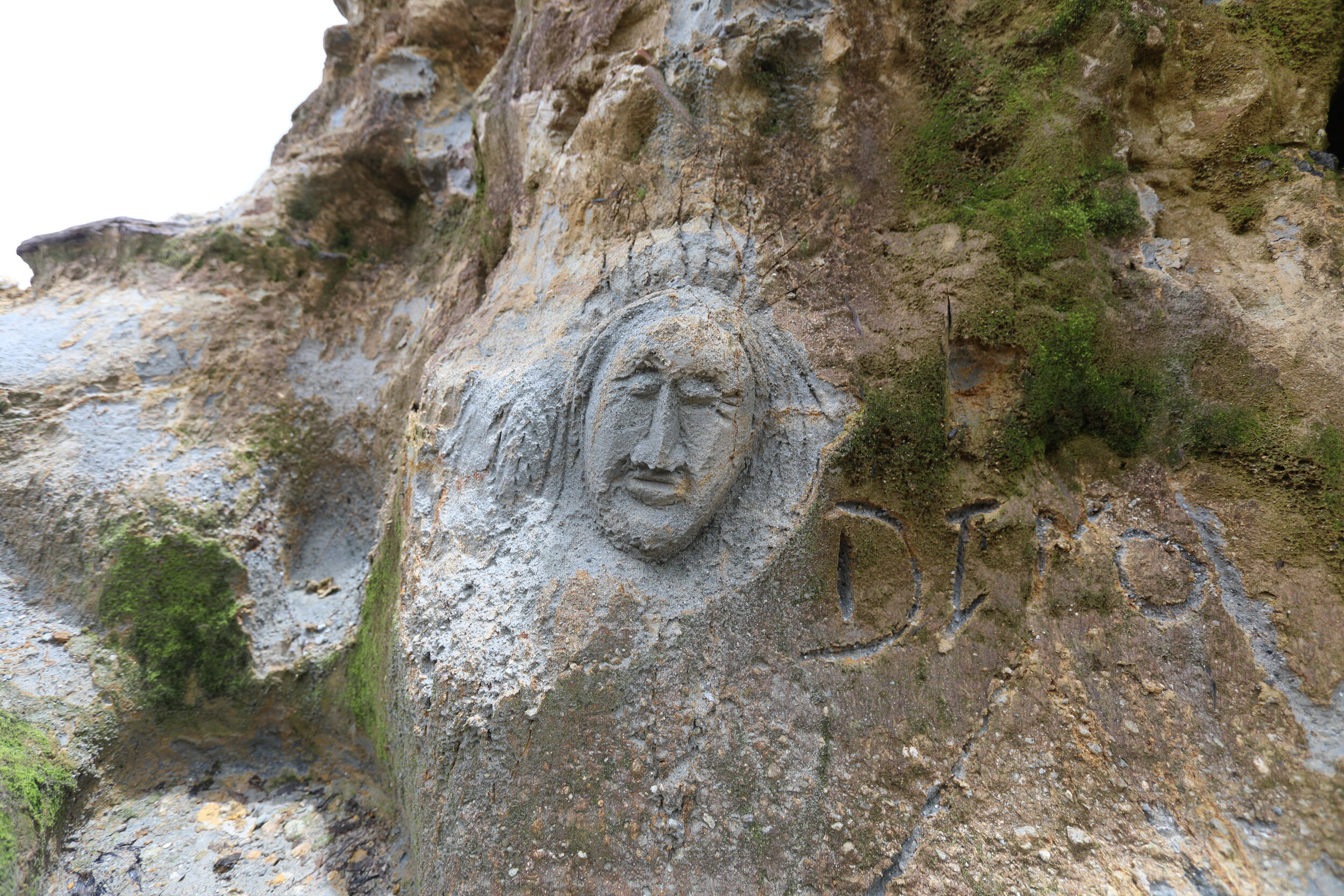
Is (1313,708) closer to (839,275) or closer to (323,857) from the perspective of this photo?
(839,275)

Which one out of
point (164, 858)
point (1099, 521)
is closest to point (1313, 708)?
point (1099, 521)

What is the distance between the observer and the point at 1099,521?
2889mm

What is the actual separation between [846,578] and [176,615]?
3.68 m

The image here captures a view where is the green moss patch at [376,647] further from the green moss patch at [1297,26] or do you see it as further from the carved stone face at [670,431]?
the green moss patch at [1297,26]

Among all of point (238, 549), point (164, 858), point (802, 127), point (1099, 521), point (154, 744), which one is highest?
point (802, 127)

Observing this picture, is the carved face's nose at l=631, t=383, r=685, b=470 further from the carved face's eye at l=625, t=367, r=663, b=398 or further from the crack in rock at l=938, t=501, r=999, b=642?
the crack in rock at l=938, t=501, r=999, b=642

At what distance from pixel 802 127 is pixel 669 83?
73 cm

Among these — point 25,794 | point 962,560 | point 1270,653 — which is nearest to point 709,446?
point 962,560

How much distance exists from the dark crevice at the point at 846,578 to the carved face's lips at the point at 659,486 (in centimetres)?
74

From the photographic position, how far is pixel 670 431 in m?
2.83

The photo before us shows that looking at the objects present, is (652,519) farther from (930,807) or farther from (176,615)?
(176,615)

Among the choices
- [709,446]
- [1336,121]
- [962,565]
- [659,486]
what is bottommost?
[962,565]

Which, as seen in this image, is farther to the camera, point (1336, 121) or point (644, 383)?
point (1336, 121)

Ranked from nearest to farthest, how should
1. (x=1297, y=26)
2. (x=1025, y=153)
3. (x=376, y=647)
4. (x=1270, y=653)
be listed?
1. (x=1270, y=653)
2. (x=1297, y=26)
3. (x=1025, y=153)
4. (x=376, y=647)
